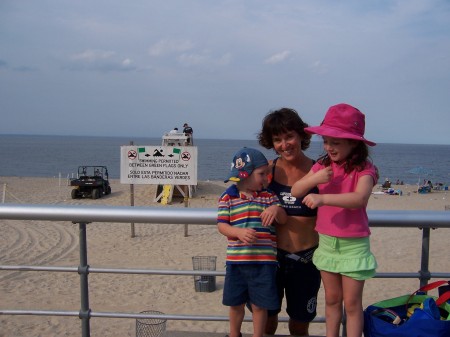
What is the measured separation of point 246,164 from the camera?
2396mm

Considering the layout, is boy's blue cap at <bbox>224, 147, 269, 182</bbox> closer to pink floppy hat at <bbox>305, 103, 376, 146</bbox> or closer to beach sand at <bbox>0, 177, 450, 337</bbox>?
pink floppy hat at <bbox>305, 103, 376, 146</bbox>

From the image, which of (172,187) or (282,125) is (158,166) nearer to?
(172,187)

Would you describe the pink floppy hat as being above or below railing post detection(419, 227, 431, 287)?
above

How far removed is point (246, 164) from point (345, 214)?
22.2 inches

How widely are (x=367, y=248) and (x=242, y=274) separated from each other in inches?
26.0

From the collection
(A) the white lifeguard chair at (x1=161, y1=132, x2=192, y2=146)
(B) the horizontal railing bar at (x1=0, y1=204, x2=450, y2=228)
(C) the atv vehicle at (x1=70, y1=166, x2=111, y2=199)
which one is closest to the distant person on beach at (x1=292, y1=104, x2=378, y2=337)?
(B) the horizontal railing bar at (x1=0, y1=204, x2=450, y2=228)

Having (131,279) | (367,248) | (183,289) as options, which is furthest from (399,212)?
(131,279)

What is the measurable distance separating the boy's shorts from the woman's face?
2.00 ft

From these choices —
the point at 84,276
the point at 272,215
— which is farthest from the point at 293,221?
the point at 84,276

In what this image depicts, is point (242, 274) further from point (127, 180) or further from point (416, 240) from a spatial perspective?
point (416, 240)

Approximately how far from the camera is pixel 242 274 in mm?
2449

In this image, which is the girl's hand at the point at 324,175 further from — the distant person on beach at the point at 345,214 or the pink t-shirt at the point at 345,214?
the pink t-shirt at the point at 345,214

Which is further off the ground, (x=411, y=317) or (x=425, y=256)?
(x=425, y=256)

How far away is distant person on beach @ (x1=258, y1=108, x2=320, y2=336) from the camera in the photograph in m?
2.48
